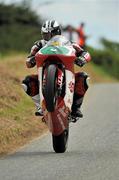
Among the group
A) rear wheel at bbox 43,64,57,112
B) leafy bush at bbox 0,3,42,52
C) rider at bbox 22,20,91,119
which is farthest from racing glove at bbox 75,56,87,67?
leafy bush at bbox 0,3,42,52

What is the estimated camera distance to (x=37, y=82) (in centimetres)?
1426

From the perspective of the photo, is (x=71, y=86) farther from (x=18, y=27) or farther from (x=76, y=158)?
(x=18, y=27)

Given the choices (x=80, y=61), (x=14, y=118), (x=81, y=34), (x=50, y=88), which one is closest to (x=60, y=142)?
(x=50, y=88)

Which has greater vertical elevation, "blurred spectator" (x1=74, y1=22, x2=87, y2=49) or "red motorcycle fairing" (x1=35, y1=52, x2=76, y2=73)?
"red motorcycle fairing" (x1=35, y1=52, x2=76, y2=73)

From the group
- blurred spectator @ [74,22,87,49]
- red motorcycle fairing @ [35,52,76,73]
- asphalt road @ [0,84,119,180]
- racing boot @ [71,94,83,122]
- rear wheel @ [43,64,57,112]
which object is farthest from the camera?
blurred spectator @ [74,22,87,49]

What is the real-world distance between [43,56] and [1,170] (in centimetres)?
242

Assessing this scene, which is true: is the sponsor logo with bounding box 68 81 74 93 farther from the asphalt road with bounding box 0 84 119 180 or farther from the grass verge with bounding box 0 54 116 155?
the grass verge with bounding box 0 54 116 155

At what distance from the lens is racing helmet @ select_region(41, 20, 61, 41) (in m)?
14.1

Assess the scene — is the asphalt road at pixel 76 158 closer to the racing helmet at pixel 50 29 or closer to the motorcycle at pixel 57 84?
the motorcycle at pixel 57 84

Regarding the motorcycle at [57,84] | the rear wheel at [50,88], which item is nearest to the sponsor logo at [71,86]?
the motorcycle at [57,84]

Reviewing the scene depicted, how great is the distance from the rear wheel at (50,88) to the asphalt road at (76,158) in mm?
812

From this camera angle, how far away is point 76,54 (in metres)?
14.6

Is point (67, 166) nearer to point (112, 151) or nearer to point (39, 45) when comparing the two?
point (112, 151)

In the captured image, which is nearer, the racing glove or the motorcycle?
the motorcycle
